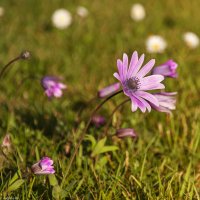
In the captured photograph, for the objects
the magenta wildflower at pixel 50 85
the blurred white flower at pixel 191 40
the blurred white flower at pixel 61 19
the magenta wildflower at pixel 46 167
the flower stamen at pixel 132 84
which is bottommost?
the magenta wildflower at pixel 46 167

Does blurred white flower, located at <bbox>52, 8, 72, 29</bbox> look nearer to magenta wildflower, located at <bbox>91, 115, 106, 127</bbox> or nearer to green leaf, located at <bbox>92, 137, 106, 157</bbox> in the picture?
magenta wildflower, located at <bbox>91, 115, 106, 127</bbox>

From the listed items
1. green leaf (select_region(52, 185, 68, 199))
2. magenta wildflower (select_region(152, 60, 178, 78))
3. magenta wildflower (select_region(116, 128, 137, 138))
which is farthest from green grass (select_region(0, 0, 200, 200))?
magenta wildflower (select_region(152, 60, 178, 78))

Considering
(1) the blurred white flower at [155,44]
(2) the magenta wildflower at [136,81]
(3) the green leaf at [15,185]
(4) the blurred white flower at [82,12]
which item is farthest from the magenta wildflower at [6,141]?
(4) the blurred white flower at [82,12]

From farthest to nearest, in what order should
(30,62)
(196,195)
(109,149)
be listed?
1. (30,62)
2. (109,149)
3. (196,195)

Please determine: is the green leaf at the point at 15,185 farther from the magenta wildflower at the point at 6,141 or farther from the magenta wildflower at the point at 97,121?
the magenta wildflower at the point at 97,121

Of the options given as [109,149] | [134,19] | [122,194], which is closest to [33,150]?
[109,149]

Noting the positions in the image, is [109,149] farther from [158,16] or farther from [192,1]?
[192,1]
